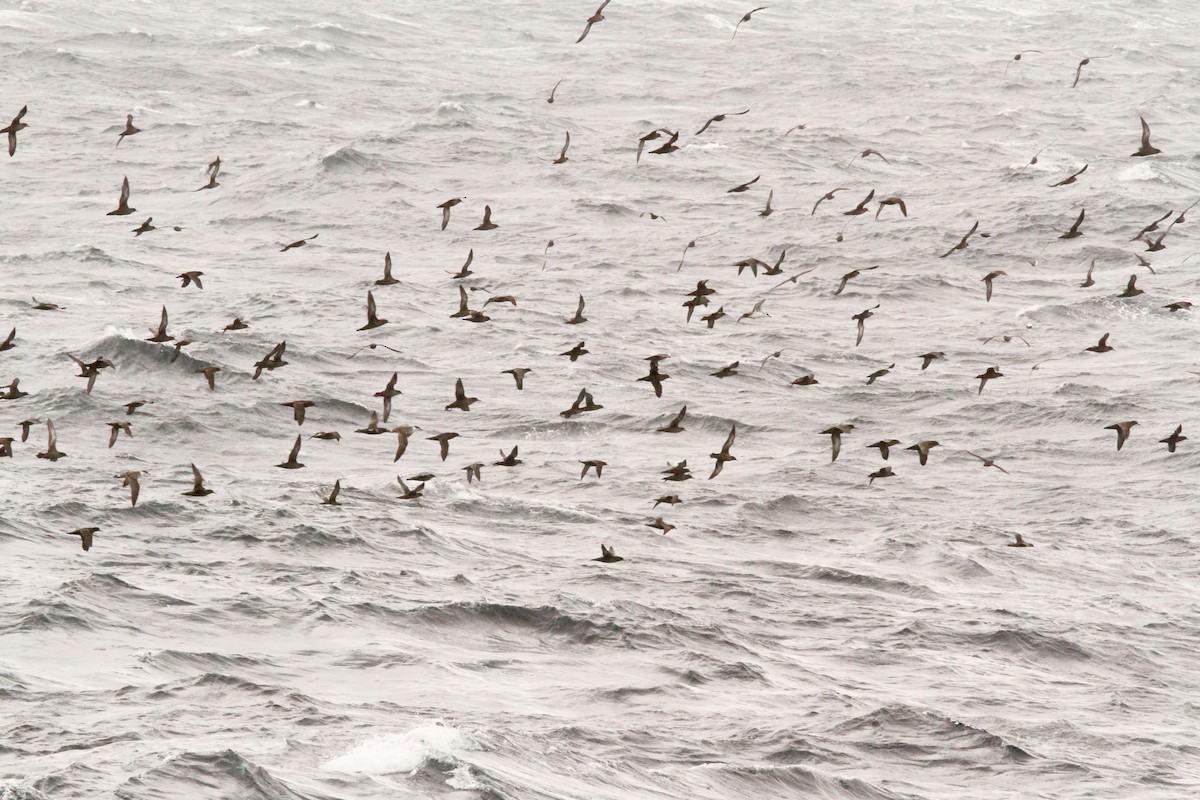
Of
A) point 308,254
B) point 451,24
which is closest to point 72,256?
point 308,254

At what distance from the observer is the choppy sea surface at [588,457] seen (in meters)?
27.8

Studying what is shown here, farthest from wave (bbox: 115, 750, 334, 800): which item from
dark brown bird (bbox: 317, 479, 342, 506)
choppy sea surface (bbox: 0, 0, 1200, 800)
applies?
dark brown bird (bbox: 317, 479, 342, 506)

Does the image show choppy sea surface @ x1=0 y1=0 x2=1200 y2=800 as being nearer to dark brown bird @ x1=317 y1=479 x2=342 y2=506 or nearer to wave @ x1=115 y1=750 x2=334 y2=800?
wave @ x1=115 y1=750 x2=334 y2=800

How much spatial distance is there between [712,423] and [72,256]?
22.2 meters

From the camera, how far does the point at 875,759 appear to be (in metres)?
28.5

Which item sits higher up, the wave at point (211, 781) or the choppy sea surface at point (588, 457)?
the wave at point (211, 781)

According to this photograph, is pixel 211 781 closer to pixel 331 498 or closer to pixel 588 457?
pixel 331 498

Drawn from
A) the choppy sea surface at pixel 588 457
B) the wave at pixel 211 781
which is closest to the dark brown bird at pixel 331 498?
the choppy sea surface at pixel 588 457

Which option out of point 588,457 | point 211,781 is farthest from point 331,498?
point 211,781

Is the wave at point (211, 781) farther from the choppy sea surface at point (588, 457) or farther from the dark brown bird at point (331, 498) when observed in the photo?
the dark brown bird at point (331, 498)

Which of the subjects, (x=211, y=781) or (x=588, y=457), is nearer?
(x=211, y=781)

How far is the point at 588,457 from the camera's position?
43.5 metres

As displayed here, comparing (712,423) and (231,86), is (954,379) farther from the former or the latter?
(231,86)

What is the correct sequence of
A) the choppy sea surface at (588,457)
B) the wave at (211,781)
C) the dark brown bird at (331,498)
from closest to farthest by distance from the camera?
the wave at (211,781) → the choppy sea surface at (588,457) → the dark brown bird at (331,498)
